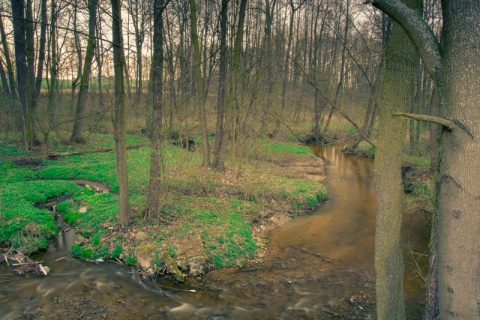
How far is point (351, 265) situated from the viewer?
8203mm

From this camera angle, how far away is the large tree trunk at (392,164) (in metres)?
3.70

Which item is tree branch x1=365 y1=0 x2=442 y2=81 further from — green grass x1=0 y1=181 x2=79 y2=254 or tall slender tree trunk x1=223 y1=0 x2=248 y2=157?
tall slender tree trunk x1=223 y1=0 x2=248 y2=157

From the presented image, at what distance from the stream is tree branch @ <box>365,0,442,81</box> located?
4.68m

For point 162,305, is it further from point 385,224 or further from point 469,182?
point 469,182

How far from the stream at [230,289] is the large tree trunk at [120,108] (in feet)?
4.35

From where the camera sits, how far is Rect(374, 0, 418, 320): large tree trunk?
370 cm

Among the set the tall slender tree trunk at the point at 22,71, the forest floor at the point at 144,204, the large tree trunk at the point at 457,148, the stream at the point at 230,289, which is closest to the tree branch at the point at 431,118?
the large tree trunk at the point at 457,148

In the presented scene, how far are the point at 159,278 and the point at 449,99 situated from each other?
617 cm

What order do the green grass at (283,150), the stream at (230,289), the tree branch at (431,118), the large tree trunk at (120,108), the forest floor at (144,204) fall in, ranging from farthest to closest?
1. the green grass at (283,150)
2. the forest floor at (144,204)
3. the large tree trunk at (120,108)
4. the stream at (230,289)
5. the tree branch at (431,118)

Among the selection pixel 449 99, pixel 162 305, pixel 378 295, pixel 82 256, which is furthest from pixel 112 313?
pixel 449 99

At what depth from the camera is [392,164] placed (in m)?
3.72

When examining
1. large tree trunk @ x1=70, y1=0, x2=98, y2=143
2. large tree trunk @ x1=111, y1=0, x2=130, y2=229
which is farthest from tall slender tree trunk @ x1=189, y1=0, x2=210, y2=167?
large tree trunk @ x1=70, y1=0, x2=98, y2=143

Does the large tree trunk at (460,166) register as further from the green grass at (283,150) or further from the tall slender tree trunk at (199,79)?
the green grass at (283,150)

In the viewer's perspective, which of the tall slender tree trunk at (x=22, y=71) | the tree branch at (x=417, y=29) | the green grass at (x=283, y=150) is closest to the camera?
the tree branch at (x=417, y=29)
